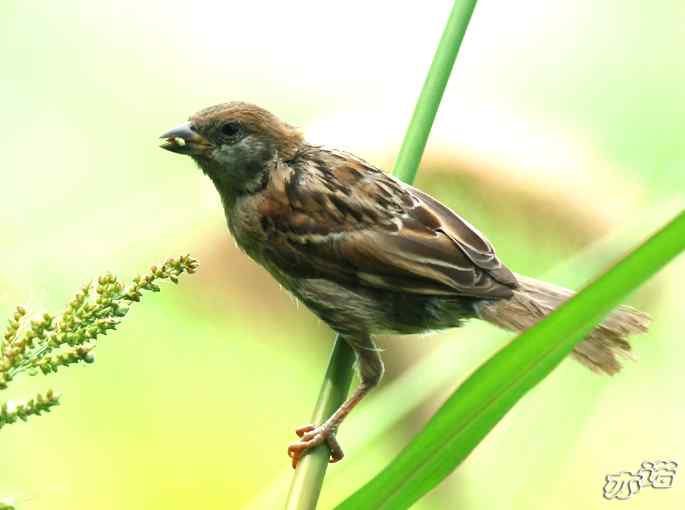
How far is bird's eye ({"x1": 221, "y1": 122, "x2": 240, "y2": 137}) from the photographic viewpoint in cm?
197

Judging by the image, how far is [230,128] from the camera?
198cm

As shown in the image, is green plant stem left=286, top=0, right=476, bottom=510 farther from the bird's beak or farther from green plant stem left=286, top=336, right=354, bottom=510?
the bird's beak

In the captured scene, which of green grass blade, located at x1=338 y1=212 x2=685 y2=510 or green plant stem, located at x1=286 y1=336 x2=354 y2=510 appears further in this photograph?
green plant stem, located at x1=286 y1=336 x2=354 y2=510

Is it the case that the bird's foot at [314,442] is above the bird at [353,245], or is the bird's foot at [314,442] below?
below

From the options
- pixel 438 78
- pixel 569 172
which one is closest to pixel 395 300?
pixel 438 78

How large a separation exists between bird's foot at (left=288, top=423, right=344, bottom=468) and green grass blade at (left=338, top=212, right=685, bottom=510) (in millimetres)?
400

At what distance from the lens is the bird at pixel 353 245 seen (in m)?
1.96

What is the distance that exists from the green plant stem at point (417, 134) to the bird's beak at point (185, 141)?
1.42 feet

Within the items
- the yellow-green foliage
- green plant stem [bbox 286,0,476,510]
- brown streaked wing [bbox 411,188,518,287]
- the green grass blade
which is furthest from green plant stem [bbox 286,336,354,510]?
the yellow-green foliage

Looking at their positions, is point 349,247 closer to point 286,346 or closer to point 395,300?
point 395,300

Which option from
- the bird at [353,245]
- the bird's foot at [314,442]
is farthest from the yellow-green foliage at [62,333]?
the bird at [353,245]

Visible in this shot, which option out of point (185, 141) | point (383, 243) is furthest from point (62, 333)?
point (383, 243)

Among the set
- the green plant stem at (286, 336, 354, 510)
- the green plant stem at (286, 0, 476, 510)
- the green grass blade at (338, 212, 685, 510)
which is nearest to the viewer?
the green grass blade at (338, 212, 685, 510)

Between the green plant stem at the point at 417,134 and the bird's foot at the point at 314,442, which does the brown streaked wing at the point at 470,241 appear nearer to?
the green plant stem at the point at 417,134
